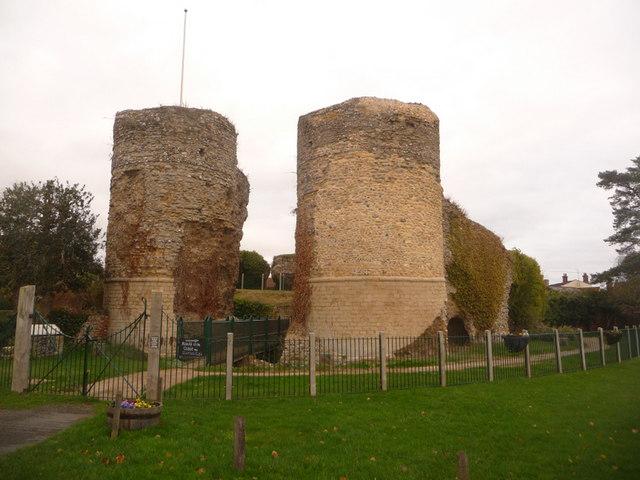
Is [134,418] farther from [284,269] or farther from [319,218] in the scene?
[284,269]

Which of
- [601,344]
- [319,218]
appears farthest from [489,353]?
[319,218]

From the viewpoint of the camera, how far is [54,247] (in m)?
20.4

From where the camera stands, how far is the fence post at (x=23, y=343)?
428 inches

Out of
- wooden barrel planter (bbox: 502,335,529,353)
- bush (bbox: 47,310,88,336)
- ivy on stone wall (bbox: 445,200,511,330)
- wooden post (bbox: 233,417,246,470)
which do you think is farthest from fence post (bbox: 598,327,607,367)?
bush (bbox: 47,310,88,336)

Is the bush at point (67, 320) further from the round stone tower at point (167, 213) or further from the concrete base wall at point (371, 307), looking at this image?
the concrete base wall at point (371, 307)

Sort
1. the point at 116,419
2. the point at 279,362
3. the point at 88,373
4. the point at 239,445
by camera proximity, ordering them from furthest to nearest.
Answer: the point at 279,362 < the point at 88,373 < the point at 116,419 < the point at 239,445

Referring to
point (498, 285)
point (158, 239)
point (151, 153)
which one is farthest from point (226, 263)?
point (498, 285)

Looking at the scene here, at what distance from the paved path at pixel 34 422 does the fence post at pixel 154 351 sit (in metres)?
1.11

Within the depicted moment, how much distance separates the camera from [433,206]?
19438mm

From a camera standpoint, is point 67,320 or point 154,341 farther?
point 67,320

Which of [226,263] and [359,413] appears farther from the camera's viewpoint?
[226,263]

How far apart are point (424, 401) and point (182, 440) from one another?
5.05 metres

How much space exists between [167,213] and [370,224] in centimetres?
741

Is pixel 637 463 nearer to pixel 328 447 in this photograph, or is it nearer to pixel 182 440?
pixel 328 447
